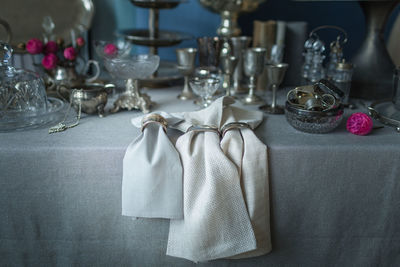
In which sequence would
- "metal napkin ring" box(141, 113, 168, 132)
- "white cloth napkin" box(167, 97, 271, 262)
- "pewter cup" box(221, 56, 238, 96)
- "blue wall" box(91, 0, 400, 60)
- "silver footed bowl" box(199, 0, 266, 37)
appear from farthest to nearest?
"blue wall" box(91, 0, 400, 60) → "silver footed bowl" box(199, 0, 266, 37) → "pewter cup" box(221, 56, 238, 96) → "metal napkin ring" box(141, 113, 168, 132) → "white cloth napkin" box(167, 97, 271, 262)

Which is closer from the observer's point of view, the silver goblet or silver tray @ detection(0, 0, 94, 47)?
the silver goblet

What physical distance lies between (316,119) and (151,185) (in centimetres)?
40

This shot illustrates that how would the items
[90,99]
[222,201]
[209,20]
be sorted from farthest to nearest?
[209,20]
[90,99]
[222,201]

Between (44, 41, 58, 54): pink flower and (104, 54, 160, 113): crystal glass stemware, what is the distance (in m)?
0.23

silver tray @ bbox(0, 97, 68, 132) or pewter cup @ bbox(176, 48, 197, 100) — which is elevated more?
pewter cup @ bbox(176, 48, 197, 100)

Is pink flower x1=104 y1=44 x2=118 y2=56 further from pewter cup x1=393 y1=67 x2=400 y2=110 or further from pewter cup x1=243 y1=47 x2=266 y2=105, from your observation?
pewter cup x1=393 y1=67 x2=400 y2=110

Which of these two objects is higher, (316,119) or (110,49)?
(110,49)

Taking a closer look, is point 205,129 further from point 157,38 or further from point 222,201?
point 157,38

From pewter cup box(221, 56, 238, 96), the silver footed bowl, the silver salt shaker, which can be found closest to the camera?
the silver salt shaker

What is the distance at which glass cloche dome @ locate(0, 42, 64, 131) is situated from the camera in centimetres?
91

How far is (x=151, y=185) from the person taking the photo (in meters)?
Answer: 0.76

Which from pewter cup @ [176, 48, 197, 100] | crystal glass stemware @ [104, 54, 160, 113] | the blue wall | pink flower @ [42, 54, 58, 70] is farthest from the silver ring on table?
the blue wall

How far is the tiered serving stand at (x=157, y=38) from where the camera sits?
1.22m

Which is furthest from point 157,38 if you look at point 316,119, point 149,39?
point 316,119
